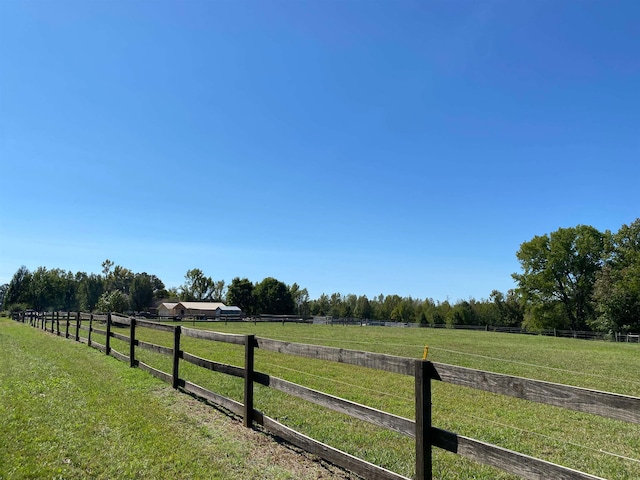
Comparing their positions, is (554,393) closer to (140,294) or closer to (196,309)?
(196,309)

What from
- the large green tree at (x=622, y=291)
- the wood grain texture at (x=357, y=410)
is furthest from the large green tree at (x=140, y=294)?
the wood grain texture at (x=357, y=410)

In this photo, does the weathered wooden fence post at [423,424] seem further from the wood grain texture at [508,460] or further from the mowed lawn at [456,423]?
the mowed lawn at [456,423]

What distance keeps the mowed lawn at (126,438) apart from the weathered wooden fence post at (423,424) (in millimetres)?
1036

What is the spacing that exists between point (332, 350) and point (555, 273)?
212 feet

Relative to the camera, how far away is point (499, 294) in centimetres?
7525

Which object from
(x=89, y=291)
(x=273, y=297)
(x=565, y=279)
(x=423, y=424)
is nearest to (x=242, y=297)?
(x=273, y=297)

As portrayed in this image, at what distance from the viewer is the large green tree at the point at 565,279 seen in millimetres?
58156

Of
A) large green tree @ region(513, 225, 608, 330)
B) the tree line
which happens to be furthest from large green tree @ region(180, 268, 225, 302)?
large green tree @ region(513, 225, 608, 330)

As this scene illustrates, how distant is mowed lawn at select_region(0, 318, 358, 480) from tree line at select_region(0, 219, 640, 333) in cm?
3627

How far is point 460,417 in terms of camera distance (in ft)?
22.0

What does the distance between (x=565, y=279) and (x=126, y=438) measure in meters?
66.5

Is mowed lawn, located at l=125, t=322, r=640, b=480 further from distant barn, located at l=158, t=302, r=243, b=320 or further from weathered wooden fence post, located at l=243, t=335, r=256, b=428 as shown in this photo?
distant barn, located at l=158, t=302, r=243, b=320

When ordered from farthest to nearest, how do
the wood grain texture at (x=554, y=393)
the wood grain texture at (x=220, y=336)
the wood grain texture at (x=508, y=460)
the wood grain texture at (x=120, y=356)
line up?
the wood grain texture at (x=120, y=356)
the wood grain texture at (x=220, y=336)
the wood grain texture at (x=508, y=460)
the wood grain texture at (x=554, y=393)

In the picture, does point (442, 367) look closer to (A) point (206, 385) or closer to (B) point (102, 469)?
(B) point (102, 469)
